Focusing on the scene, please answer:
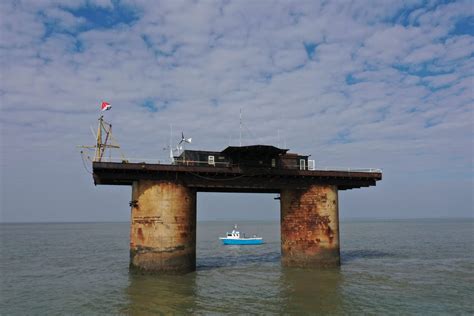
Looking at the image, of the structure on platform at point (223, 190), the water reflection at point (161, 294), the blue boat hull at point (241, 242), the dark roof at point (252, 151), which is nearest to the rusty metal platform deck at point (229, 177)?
the structure on platform at point (223, 190)

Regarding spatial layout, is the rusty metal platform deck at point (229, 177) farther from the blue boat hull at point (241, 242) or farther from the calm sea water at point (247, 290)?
the blue boat hull at point (241, 242)

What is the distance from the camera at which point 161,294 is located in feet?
90.9

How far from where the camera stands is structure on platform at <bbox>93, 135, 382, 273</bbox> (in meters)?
33.3

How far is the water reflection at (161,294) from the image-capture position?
24484mm

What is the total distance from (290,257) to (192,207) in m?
10.9

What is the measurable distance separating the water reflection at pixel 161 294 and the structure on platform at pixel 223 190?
128 centimetres

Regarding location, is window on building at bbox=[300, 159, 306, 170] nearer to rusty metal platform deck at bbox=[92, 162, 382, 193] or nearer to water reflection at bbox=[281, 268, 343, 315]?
rusty metal platform deck at bbox=[92, 162, 382, 193]

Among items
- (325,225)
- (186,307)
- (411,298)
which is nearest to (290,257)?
(325,225)

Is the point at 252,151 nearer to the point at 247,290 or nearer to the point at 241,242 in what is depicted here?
the point at 247,290

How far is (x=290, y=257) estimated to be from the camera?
38312 mm

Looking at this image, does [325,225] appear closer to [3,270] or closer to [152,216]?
[152,216]

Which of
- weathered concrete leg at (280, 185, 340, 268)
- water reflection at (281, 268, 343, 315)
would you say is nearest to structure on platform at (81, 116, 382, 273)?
weathered concrete leg at (280, 185, 340, 268)

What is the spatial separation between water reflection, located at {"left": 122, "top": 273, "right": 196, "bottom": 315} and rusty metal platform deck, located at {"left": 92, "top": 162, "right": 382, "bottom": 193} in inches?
323

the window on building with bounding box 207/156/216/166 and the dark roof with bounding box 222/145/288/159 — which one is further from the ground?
the dark roof with bounding box 222/145/288/159
